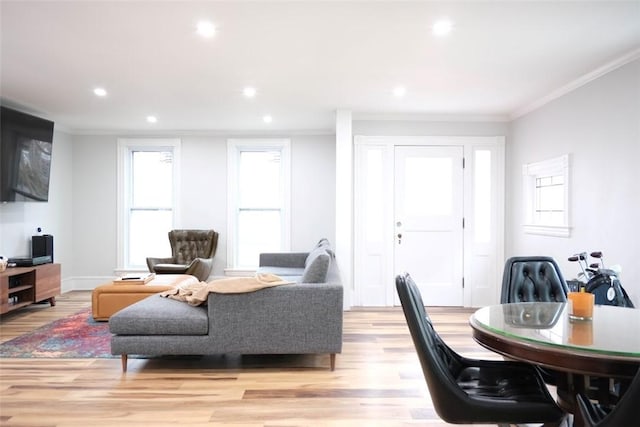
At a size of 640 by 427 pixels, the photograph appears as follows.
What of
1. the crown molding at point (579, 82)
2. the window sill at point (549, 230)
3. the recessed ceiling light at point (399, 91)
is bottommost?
the window sill at point (549, 230)

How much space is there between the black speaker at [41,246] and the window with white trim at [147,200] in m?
1.22

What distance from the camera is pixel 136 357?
3.63 meters

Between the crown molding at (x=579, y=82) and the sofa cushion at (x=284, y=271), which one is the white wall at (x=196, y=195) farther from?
the crown molding at (x=579, y=82)

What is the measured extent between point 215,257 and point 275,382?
3.94 meters

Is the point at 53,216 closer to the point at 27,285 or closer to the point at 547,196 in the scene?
the point at 27,285

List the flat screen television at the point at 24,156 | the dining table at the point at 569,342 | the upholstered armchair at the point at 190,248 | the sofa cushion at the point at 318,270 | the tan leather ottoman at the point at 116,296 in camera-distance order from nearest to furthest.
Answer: the dining table at the point at 569,342, the sofa cushion at the point at 318,270, the tan leather ottoman at the point at 116,296, the flat screen television at the point at 24,156, the upholstered armchair at the point at 190,248

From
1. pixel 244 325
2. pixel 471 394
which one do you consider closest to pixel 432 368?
pixel 471 394

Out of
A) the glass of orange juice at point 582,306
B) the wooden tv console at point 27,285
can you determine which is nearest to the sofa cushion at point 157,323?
the wooden tv console at point 27,285

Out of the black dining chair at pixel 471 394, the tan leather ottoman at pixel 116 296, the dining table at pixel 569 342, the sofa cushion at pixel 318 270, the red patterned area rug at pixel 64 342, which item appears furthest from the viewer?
the tan leather ottoman at pixel 116 296

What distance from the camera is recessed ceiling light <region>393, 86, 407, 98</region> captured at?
4.42 metres

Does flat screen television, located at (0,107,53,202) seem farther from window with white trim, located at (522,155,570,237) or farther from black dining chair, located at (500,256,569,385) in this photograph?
window with white trim, located at (522,155,570,237)

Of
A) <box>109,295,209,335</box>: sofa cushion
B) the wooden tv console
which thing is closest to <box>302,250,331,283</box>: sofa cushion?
<box>109,295,209,335</box>: sofa cushion

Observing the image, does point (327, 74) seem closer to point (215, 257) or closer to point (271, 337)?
point (271, 337)

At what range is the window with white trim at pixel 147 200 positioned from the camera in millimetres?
6867
